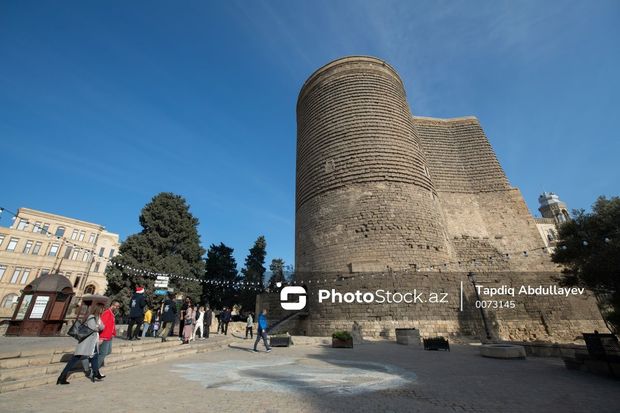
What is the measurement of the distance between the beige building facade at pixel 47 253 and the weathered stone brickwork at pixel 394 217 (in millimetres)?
27045

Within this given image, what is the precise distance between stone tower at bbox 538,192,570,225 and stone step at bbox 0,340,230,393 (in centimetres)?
5588

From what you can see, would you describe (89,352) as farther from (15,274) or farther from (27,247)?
(27,247)

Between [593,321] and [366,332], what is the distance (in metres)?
16.5

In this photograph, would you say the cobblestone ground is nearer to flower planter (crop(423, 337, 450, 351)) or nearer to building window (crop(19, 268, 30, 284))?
flower planter (crop(423, 337, 450, 351))

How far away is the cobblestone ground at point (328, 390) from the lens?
3.63m

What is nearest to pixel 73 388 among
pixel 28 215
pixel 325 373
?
pixel 325 373

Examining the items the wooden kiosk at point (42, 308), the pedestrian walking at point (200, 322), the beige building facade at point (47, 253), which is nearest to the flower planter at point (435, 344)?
the pedestrian walking at point (200, 322)

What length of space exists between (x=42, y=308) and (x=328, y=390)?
1247 centimetres

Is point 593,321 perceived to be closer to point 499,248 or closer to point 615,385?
point 499,248

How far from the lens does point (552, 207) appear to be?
47406 millimetres

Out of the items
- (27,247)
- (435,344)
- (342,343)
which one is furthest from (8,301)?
(435,344)

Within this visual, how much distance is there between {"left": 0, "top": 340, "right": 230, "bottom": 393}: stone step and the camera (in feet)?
14.0

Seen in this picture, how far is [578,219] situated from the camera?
44.8 ft

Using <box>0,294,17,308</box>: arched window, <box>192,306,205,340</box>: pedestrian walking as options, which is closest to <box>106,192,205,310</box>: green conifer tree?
<box>192,306,205,340</box>: pedestrian walking
